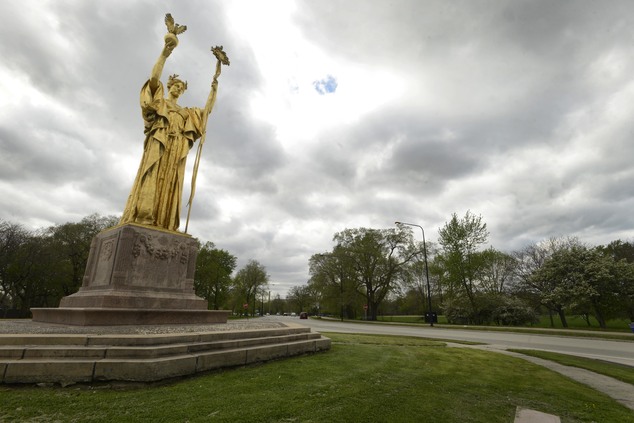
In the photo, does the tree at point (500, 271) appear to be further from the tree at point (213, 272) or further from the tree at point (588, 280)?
the tree at point (213, 272)

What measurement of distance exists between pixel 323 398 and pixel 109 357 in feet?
11.5

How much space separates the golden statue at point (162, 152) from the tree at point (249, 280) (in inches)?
2119

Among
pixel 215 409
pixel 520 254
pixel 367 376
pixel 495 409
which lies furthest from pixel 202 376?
pixel 520 254

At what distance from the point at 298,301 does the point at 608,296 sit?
251 ft

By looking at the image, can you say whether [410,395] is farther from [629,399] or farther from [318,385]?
[629,399]

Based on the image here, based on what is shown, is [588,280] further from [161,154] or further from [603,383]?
[161,154]

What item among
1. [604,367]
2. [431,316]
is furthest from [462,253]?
[604,367]

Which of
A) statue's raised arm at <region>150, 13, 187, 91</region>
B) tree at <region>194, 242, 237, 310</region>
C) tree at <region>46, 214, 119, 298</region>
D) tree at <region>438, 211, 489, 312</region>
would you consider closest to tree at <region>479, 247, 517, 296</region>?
tree at <region>438, 211, 489, 312</region>

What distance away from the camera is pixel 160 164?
11.5 metres

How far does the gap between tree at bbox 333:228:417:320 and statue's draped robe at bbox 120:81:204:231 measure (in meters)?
34.6

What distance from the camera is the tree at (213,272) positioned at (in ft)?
143

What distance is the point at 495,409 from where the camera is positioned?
487cm

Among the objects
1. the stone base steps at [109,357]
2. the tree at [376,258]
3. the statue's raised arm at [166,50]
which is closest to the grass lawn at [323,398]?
the stone base steps at [109,357]

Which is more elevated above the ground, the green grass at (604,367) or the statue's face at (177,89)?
the statue's face at (177,89)
